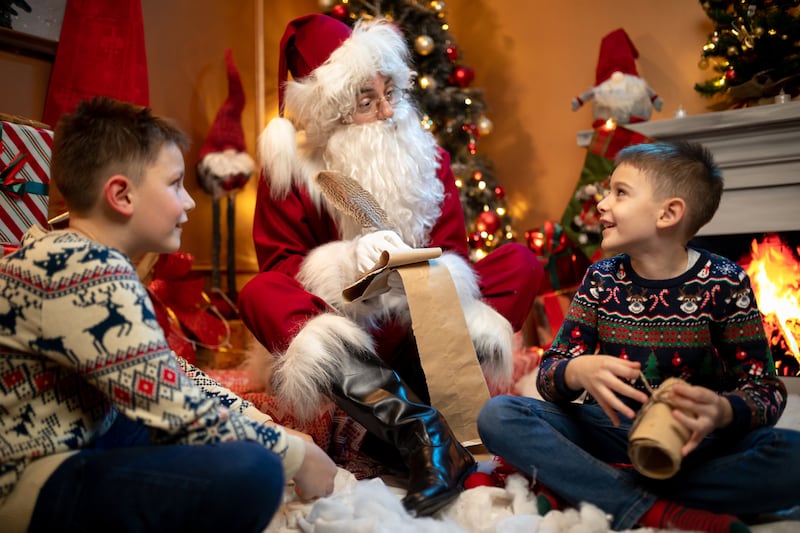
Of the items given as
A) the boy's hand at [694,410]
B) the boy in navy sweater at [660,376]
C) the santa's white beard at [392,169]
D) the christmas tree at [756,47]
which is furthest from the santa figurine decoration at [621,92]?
the boy's hand at [694,410]

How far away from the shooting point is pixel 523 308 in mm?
2027

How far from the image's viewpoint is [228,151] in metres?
3.47

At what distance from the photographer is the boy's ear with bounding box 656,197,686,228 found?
4.42 feet

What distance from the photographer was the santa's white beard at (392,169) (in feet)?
6.73

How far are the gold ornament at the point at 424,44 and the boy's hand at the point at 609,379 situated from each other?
2.29 metres

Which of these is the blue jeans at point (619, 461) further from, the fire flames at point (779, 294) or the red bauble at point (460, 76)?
the red bauble at point (460, 76)

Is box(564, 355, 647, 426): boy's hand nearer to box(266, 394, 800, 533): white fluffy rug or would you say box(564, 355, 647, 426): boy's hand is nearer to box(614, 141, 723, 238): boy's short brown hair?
box(266, 394, 800, 533): white fluffy rug

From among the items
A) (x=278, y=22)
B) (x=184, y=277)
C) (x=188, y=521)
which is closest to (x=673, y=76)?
(x=278, y=22)

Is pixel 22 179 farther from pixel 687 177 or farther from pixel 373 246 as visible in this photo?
pixel 687 177

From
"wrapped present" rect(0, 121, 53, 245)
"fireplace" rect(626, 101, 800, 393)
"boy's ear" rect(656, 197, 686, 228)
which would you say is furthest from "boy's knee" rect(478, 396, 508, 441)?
"fireplace" rect(626, 101, 800, 393)

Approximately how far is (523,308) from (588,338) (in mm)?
622

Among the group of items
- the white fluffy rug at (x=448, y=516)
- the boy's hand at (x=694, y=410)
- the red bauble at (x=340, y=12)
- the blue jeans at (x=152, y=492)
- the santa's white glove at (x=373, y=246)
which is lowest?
the white fluffy rug at (x=448, y=516)

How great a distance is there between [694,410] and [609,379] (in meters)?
0.13

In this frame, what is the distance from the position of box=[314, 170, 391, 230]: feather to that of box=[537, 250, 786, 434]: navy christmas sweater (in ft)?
A: 2.24
